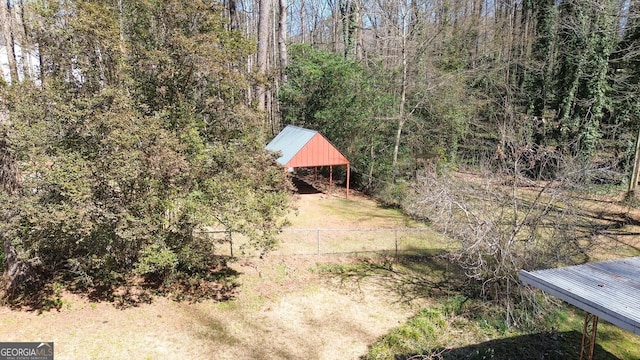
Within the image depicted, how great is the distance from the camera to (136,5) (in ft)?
28.4

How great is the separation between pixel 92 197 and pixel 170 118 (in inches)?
98.3

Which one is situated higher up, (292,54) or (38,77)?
(292,54)

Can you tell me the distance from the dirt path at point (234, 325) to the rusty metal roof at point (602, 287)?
12.8ft

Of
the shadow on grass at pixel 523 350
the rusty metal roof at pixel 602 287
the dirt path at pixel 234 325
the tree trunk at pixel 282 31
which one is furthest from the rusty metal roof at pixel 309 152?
the rusty metal roof at pixel 602 287

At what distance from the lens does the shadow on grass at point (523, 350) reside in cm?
753

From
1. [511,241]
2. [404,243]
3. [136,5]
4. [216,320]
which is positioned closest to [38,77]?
[136,5]

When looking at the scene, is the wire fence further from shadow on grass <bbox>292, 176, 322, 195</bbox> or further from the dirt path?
shadow on grass <bbox>292, 176, 322, 195</bbox>

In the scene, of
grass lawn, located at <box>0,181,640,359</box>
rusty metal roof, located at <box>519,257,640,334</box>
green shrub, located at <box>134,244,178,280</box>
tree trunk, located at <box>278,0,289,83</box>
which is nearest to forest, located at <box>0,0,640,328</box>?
green shrub, located at <box>134,244,178,280</box>

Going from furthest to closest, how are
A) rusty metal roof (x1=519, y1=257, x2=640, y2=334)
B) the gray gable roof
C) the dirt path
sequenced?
the gray gable roof < the dirt path < rusty metal roof (x1=519, y1=257, x2=640, y2=334)

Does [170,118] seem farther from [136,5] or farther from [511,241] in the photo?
[511,241]

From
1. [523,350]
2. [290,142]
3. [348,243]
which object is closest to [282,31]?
[290,142]

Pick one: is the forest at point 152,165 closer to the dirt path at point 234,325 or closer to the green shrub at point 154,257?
the green shrub at point 154,257

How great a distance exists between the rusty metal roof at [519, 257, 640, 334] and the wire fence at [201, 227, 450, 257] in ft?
22.0

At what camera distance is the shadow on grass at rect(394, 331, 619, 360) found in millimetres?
7527
